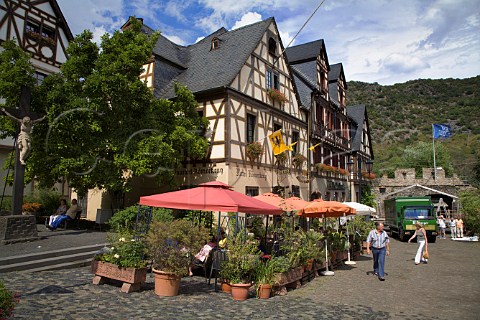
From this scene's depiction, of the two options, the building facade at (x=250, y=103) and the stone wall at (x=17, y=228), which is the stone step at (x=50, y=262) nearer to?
the stone wall at (x=17, y=228)

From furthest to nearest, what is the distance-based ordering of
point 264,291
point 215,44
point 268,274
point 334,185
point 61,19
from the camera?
point 334,185 → point 61,19 → point 215,44 → point 268,274 → point 264,291

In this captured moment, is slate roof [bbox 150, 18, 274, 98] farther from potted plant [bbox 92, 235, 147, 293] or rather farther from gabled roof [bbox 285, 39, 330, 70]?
potted plant [bbox 92, 235, 147, 293]

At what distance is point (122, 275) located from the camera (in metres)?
7.59

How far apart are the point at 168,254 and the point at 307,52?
23368 mm

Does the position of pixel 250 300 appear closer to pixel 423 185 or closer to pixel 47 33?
pixel 47 33

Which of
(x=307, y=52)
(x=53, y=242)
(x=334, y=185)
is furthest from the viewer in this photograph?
(x=334, y=185)

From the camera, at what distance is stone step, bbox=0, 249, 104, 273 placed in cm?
845

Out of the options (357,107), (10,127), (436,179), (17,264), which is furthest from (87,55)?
(436,179)

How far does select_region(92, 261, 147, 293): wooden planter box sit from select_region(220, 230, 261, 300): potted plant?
170cm

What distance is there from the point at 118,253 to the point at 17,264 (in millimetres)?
2704

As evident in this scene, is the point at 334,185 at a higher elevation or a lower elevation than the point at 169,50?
lower

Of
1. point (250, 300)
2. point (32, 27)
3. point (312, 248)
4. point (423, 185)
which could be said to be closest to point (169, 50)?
point (32, 27)

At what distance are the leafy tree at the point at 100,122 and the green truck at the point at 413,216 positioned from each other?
1464 centimetres

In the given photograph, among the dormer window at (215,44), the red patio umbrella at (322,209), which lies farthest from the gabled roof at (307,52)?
the red patio umbrella at (322,209)
